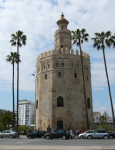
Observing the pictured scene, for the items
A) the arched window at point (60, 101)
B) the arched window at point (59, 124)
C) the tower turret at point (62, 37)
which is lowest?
the arched window at point (59, 124)

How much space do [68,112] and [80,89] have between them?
205 inches

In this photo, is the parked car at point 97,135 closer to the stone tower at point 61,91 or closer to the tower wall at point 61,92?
the stone tower at point 61,91

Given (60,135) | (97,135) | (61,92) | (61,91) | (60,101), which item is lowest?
(97,135)

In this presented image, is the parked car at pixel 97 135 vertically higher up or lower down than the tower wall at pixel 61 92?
lower down

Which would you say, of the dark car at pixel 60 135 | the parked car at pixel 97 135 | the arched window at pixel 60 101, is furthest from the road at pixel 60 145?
the arched window at pixel 60 101

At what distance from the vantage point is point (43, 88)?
3641cm

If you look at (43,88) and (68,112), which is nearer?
(68,112)

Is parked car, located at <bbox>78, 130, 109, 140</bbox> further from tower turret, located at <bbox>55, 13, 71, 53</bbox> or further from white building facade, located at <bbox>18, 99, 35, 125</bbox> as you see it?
white building facade, located at <bbox>18, 99, 35, 125</bbox>

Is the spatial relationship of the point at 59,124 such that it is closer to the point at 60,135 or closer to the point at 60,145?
the point at 60,135

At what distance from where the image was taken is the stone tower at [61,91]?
34.0m

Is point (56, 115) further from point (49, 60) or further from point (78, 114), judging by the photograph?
point (49, 60)

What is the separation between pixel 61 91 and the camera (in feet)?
115

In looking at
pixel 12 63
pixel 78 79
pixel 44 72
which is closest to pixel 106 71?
pixel 78 79

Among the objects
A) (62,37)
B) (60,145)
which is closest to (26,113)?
(62,37)
